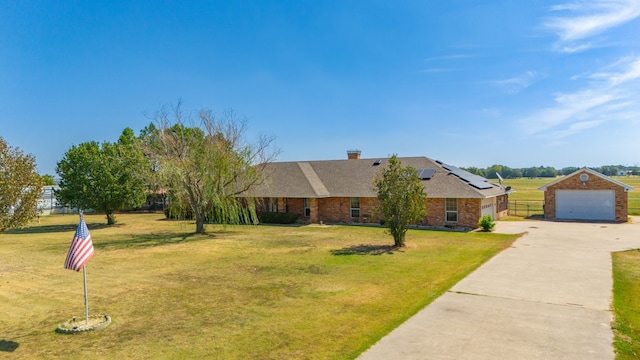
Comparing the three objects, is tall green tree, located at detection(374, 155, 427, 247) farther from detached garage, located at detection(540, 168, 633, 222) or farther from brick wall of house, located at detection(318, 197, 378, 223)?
detached garage, located at detection(540, 168, 633, 222)

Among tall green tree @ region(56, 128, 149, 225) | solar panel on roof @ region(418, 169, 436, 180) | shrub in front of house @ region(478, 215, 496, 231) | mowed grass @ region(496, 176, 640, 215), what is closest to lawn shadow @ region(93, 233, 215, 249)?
tall green tree @ region(56, 128, 149, 225)

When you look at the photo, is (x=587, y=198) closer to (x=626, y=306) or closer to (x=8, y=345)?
(x=626, y=306)

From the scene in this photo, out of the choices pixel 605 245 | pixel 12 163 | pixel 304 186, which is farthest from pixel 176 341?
pixel 304 186

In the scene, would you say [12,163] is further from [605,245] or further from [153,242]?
[605,245]

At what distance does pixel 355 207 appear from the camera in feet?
92.2

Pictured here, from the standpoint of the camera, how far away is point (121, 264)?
14562 millimetres

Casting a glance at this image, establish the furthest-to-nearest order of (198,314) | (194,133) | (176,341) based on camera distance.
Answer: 1. (194,133)
2. (198,314)
3. (176,341)

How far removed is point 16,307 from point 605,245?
68.4 feet

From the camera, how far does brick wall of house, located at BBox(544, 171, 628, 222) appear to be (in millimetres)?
26438

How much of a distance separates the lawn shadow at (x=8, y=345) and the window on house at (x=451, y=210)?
22114 millimetres

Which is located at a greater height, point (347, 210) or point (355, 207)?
point (355, 207)

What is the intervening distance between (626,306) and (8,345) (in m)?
12.4

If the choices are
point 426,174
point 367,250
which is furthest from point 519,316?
point 426,174

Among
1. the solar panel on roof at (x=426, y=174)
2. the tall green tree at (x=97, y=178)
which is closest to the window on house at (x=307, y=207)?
the solar panel on roof at (x=426, y=174)
